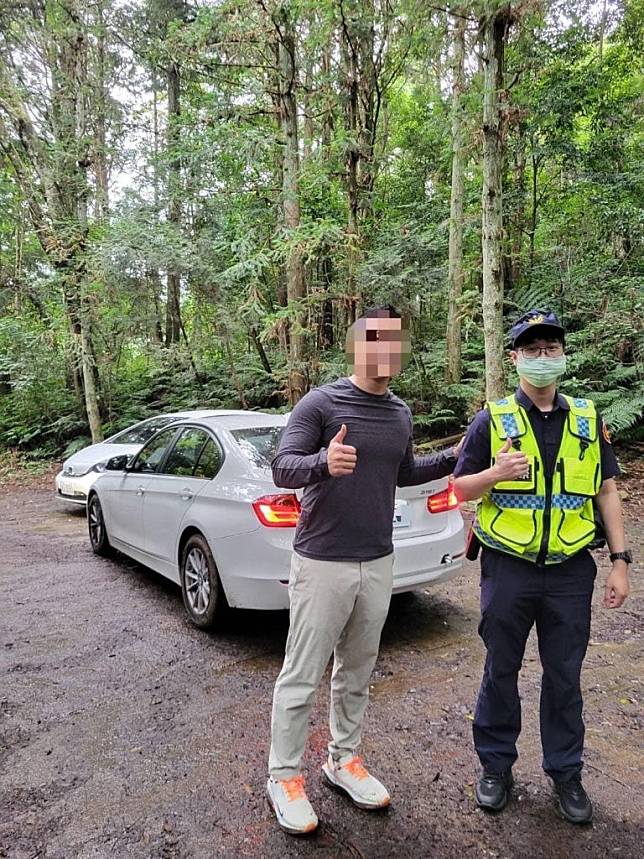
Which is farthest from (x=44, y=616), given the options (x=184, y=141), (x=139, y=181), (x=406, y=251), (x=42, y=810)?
(x=139, y=181)

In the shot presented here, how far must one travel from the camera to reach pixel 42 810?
8.08ft

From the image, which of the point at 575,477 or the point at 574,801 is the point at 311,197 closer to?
the point at 575,477

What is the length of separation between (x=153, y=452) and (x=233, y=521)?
1.89 metres

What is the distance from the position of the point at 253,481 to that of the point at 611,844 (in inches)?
109

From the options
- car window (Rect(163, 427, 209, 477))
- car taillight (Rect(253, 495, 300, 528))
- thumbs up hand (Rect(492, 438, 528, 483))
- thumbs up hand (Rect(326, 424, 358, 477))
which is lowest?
car taillight (Rect(253, 495, 300, 528))

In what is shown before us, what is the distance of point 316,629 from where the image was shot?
232cm

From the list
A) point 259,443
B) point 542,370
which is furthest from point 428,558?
point 542,370

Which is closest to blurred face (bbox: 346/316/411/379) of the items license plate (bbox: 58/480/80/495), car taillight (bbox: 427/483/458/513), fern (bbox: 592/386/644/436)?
car taillight (bbox: 427/483/458/513)

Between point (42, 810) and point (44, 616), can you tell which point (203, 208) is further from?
point (42, 810)

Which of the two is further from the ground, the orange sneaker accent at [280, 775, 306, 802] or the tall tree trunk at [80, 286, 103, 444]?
the tall tree trunk at [80, 286, 103, 444]

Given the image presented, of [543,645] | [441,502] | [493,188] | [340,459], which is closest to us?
[340,459]

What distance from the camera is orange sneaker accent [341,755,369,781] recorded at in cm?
249

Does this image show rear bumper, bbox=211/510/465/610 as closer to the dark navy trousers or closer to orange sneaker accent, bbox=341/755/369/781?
orange sneaker accent, bbox=341/755/369/781

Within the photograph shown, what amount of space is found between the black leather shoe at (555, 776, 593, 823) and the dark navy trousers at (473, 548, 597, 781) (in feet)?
0.17
